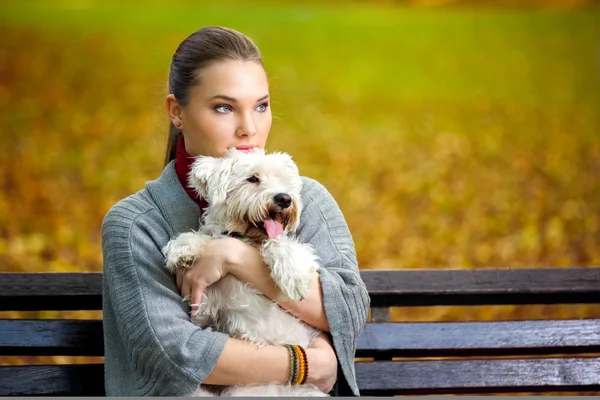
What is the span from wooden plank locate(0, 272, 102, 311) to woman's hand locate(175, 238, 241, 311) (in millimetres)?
719

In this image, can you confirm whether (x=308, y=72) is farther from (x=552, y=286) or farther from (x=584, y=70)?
(x=552, y=286)

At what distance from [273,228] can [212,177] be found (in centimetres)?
23

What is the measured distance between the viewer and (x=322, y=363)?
7.11 ft

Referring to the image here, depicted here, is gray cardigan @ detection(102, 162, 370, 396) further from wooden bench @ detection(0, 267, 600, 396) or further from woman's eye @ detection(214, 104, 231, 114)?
wooden bench @ detection(0, 267, 600, 396)

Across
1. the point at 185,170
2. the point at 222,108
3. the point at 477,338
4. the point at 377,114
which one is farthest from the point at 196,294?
the point at 377,114

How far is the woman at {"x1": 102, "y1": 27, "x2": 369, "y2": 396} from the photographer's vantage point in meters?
2.11

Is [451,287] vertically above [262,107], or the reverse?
[262,107]

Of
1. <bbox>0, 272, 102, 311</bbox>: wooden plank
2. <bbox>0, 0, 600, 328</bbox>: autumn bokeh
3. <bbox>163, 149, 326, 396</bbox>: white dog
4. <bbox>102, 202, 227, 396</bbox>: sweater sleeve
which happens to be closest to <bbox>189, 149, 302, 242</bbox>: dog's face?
<bbox>163, 149, 326, 396</bbox>: white dog

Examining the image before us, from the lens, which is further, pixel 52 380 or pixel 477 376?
pixel 477 376

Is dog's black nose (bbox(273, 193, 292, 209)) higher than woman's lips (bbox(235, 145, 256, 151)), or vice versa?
woman's lips (bbox(235, 145, 256, 151))

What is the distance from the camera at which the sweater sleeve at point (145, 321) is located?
2.08 m

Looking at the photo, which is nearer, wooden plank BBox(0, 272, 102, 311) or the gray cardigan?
the gray cardigan

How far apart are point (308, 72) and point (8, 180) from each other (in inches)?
101

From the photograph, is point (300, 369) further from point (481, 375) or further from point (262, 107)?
point (481, 375)
